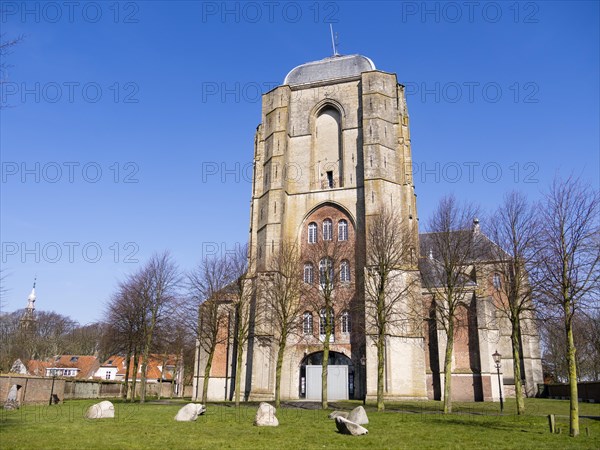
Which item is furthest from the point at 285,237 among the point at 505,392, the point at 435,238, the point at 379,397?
the point at 505,392

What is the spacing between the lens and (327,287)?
1191 inches

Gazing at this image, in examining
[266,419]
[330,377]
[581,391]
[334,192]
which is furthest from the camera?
[334,192]

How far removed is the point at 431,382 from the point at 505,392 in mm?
9771

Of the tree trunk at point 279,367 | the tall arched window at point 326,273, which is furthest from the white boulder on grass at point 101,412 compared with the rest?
the tall arched window at point 326,273

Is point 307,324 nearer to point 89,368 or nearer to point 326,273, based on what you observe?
point 326,273

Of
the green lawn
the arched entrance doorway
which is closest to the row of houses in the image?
the arched entrance doorway

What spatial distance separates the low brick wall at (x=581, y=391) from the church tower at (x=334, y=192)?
1406 cm

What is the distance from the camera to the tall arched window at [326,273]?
30.5m

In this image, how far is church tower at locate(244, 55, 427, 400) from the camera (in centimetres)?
3472

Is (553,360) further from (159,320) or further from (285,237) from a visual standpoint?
(159,320)

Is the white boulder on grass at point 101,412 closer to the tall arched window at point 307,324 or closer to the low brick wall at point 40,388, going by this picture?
the low brick wall at point 40,388

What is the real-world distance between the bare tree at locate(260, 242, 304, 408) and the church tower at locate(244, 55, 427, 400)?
1.65 meters

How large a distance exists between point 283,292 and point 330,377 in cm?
906

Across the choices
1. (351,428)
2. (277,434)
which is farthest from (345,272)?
(277,434)
